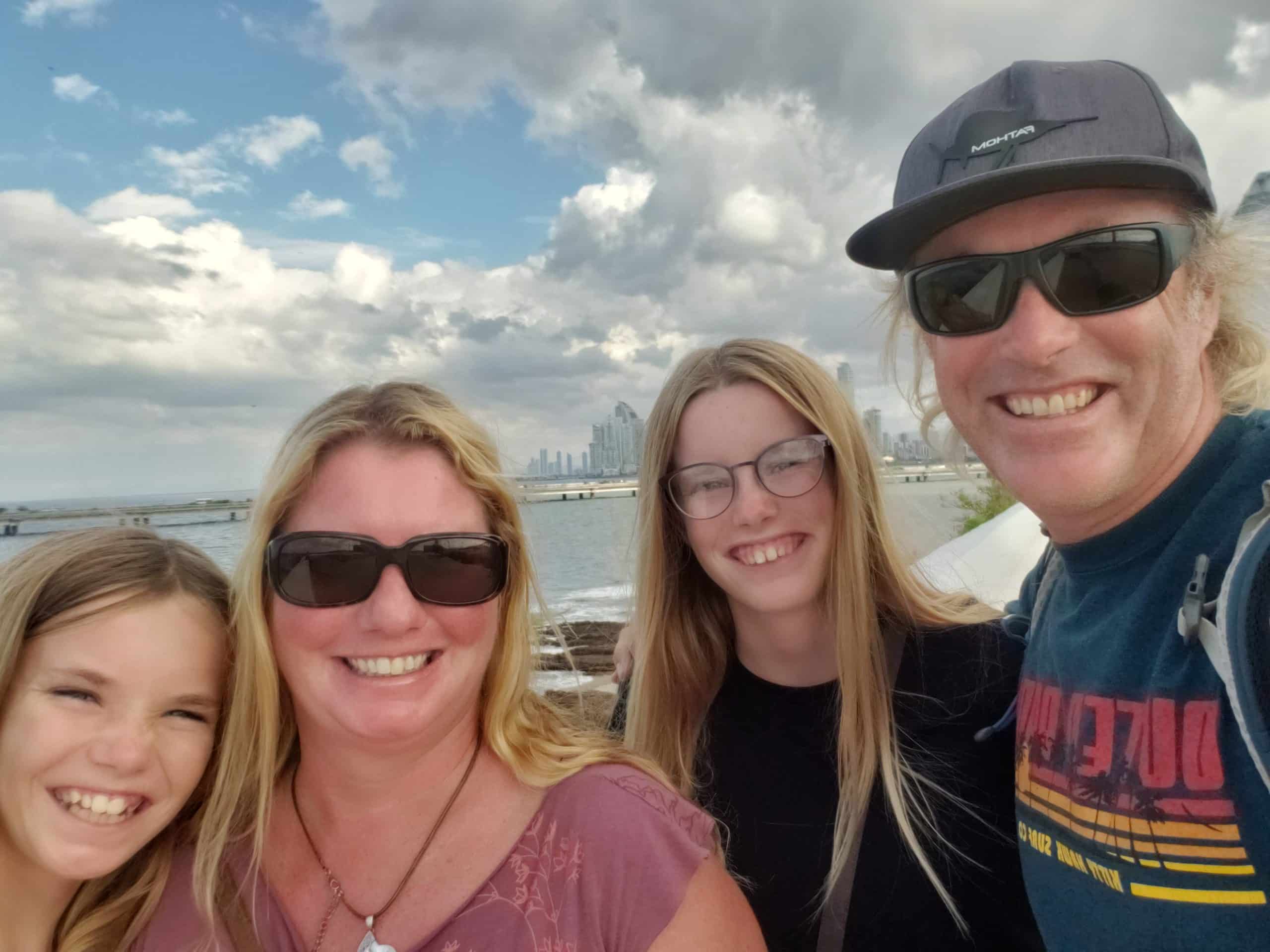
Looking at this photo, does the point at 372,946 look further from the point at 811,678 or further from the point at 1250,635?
the point at 1250,635

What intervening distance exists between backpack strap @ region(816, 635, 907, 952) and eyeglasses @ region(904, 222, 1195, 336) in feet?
4.84

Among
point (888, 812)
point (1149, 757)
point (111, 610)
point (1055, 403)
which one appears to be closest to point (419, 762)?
point (111, 610)

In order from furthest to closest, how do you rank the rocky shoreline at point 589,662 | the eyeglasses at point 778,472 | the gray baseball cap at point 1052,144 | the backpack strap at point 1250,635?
the rocky shoreline at point 589,662 → the eyeglasses at point 778,472 → the gray baseball cap at point 1052,144 → the backpack strap at point 1250,635

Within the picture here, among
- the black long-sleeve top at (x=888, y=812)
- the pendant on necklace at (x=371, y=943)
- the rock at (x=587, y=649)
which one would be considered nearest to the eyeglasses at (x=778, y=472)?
the black long-sleeve top at (x=888, y=812)

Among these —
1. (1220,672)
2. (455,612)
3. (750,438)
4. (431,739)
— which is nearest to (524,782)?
(431,739)

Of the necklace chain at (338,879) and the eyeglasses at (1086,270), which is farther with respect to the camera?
the necklace chain at (338,879)

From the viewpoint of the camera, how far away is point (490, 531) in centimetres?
213

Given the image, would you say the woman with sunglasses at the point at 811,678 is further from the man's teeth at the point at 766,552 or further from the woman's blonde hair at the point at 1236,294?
the woman's blonde hair at the point at 1236,294

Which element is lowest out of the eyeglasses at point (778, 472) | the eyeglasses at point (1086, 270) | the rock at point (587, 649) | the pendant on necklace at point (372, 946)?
the rock at point (587, 649)

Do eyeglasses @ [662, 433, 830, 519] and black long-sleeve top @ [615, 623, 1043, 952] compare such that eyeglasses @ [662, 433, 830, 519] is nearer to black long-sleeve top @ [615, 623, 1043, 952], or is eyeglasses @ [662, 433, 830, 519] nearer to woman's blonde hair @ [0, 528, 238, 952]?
black long-sleeve top @ [615, 623, 1043, 952]

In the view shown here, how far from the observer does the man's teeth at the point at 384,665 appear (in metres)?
1.90

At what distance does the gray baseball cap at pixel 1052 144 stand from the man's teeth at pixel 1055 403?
438mm

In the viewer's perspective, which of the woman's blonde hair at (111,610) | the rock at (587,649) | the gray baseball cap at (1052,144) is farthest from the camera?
the rock at (587,649)

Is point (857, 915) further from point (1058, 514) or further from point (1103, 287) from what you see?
point (1103, 287)
